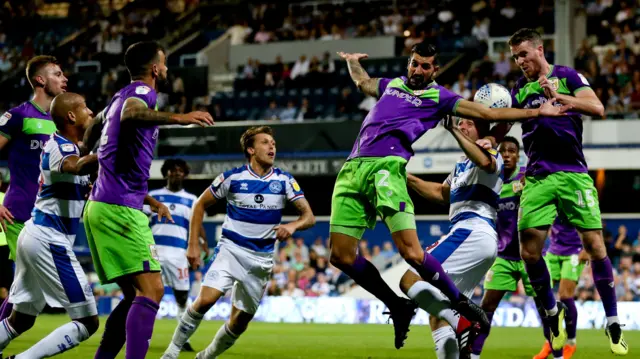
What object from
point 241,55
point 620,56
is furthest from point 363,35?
Answer: point 620,56

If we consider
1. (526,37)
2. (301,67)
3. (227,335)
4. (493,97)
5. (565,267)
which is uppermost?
(526,37)

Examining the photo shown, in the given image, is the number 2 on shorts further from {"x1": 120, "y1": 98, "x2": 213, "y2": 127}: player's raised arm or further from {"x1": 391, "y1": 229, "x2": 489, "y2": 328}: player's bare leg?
{"x1": 120, "y1": 98, "x2": 213, "y2": 127}: player's raised arm

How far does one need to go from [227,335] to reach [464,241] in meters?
2.38

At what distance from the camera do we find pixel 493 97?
27.0 feet

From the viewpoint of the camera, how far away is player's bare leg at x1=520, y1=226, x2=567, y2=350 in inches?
341

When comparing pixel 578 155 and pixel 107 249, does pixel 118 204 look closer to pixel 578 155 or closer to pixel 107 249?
pixel 107 249

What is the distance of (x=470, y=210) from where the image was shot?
26.7ft

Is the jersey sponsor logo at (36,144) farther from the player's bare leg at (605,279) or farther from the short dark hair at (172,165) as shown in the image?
the player's bare leg at (605,279)

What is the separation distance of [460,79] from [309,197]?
4.90 meters

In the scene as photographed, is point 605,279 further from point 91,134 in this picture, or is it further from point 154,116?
point 91,134

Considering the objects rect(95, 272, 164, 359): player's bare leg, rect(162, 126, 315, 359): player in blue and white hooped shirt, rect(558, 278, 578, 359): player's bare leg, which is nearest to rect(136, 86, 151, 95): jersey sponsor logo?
rect(95, 272, 164, 359): player's bare leg

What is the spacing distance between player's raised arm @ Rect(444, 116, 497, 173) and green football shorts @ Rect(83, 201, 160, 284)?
2.58m

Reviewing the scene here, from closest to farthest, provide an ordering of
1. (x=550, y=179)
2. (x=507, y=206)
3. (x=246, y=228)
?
(x=550, y=179)
(x=246, y=228)
(x=507, y=206)

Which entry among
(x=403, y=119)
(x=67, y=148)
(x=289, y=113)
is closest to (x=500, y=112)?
(x=403, y=119)
